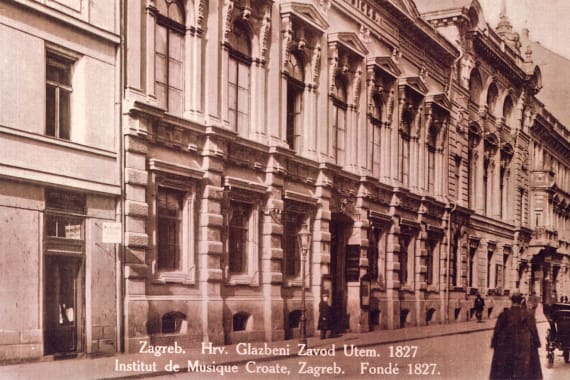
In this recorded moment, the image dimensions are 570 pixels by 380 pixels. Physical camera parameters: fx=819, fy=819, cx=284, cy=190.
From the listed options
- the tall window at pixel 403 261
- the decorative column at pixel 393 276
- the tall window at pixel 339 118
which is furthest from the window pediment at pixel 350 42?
the tall window at pixel 403 261

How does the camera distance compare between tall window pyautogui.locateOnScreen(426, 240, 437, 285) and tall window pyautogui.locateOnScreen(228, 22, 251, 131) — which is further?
tall window pyautogui.locateOnScreen(426, 240, 437, 285)

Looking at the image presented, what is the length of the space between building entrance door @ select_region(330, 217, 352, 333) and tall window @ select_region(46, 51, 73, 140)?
9641 millimetres

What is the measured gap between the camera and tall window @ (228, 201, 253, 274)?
16.9 metres

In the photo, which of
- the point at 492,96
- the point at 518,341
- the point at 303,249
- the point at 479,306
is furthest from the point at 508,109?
the point at 518,341

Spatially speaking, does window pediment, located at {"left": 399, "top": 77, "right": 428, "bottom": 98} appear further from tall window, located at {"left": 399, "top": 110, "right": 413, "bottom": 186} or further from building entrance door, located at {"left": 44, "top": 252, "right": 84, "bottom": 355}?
building entrance door, located at {"left": 44, "top": 252, "right": 84, "bottom": 355}

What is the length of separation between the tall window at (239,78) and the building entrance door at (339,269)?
4.75m

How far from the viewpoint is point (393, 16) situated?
22.5 metres

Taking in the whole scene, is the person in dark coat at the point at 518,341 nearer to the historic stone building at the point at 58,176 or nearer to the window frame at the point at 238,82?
the historic stone building at the point at 58,176

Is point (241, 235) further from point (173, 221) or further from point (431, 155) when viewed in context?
point (431, 155)

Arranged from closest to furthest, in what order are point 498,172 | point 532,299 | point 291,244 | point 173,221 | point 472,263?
point 173,221, point 291,244, point 532,299, point 498,172, point 472,263

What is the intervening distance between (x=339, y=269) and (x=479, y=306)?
524 cm

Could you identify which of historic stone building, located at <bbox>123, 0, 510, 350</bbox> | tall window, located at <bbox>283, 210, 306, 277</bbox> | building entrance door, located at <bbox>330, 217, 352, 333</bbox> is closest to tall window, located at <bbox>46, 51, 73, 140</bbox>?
historic stone building, located at <bbox>123, 0, 510, 350</bbox>

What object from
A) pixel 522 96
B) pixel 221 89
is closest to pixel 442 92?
pixel 522 96

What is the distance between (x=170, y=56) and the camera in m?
15.3
